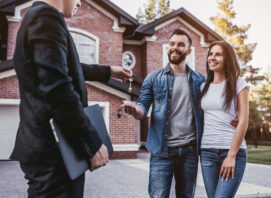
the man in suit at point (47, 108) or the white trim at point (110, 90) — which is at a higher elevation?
the man in suit at point (47, 108)

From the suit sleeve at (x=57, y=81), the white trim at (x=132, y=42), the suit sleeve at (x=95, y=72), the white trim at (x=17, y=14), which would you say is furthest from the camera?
the white trim at (x=132, y=42)

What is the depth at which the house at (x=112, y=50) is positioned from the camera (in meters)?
10.7

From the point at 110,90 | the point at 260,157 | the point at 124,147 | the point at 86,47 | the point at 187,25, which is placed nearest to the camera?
the point at 124,147

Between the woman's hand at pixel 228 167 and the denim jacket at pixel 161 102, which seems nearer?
the woman's hand at pixel 228 167

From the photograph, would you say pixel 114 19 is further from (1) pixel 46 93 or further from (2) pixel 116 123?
(1) pixel 46 93

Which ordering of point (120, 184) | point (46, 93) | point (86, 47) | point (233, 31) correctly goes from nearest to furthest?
point (46, 93) → point (120, 184) → point (86, 47) → point (233, 31)

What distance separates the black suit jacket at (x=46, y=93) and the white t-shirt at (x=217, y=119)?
58.0 inches

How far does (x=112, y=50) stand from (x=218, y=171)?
11.6 meters

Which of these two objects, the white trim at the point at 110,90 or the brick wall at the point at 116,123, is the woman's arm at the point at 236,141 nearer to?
the brick wall at the point at 116,123

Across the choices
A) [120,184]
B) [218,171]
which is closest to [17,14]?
[120,184]

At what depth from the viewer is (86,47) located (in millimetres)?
13219

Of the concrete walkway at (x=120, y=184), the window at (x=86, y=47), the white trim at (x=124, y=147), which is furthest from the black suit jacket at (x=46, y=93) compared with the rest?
the window at (x=86, y=47)

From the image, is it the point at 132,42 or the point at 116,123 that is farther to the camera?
the point at 132,42

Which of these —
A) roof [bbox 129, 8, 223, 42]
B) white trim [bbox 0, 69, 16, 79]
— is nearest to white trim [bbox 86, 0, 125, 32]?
roof [bbox 129, 8, 223, 42]
